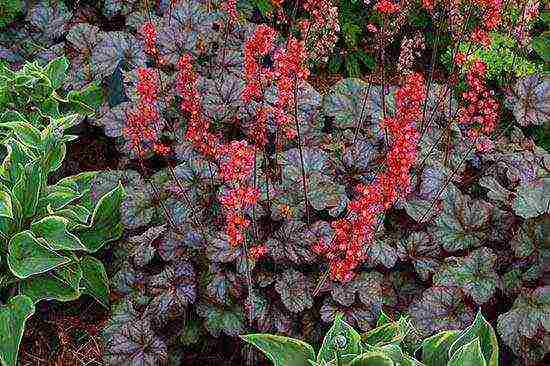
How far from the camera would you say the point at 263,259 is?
3195mm

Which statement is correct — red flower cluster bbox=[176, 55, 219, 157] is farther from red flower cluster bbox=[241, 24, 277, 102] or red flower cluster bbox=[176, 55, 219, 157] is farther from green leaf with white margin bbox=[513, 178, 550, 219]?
green leaf with white margin bbox=[513, 178, 550, 219]

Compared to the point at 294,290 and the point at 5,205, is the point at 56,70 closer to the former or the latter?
the point at 5,205

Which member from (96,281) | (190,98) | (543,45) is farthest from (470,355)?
(543,45)

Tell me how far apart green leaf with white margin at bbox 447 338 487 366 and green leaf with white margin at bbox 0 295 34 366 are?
72.6 inches

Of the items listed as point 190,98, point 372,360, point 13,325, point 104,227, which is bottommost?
point 13,325

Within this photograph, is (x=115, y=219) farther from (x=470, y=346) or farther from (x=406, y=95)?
(x=470, y=346)

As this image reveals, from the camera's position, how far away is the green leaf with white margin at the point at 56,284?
3230 mm

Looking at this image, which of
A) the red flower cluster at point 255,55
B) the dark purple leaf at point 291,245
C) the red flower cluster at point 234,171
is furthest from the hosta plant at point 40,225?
the red flower cluster at point 255,55

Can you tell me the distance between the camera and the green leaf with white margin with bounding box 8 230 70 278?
3096 millimetres

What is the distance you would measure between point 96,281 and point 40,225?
384mm

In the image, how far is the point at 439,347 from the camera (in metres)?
2.43

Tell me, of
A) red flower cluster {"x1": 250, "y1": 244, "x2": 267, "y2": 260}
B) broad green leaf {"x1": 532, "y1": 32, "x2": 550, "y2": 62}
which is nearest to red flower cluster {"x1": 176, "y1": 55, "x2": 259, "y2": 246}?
red flower cluster {"x1": 250, "y1": 244, "x2": 267, "y2": 260}

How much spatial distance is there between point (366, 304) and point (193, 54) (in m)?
1.77

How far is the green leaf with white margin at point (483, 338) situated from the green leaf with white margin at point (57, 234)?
5.55 ft
